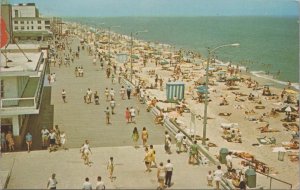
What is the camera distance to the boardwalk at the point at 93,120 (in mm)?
23984

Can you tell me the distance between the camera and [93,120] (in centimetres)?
2773

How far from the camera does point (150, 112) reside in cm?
2988

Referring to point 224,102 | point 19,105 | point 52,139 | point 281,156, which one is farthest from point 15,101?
point 224,102

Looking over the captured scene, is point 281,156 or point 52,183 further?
point 281,156

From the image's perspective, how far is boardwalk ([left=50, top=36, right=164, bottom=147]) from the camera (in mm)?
23984

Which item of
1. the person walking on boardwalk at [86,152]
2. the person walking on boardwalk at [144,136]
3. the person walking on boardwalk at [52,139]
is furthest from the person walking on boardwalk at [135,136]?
the person walking on boardwalk at [52,139]

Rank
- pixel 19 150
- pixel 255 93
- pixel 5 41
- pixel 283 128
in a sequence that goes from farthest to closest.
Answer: pixel 255 93
pixel 283 128
pixel 5 41
pixel 19 150

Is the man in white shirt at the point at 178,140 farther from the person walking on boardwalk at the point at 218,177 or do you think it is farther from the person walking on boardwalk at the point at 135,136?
the person walking on boardwalk at the point at 218,177

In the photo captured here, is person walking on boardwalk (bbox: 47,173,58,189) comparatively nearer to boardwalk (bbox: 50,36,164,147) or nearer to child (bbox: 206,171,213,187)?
child (bbox: 206,171,213,187)

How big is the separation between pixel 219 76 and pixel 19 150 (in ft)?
153

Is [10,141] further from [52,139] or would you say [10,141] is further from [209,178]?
[209,178]

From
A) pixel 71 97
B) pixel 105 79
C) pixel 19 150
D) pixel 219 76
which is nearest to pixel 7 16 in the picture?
pixel 105 79

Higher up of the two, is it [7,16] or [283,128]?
[7,16]

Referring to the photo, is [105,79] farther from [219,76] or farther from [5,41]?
[219,76]
